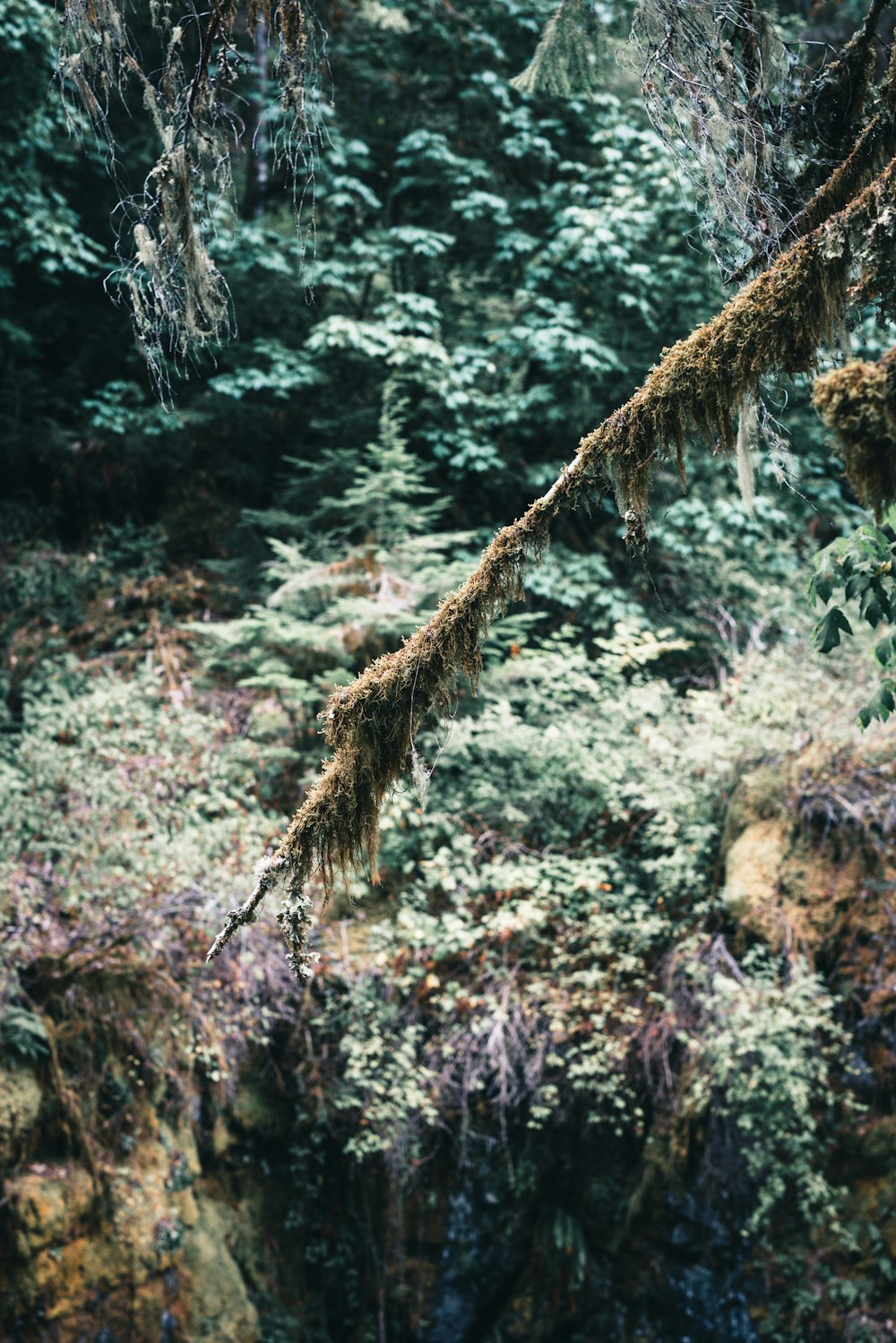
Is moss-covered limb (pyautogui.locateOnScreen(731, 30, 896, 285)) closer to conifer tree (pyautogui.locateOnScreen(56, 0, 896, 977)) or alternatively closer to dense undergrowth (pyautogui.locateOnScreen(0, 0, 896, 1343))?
conifer tree (pyautogui.locateOnScreen(56, 0, 896, 977))

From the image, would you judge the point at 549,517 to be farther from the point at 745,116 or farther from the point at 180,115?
the point at 180,115

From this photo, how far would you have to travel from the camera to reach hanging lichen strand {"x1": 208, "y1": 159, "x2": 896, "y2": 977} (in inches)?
94.9

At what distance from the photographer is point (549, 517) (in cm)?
259

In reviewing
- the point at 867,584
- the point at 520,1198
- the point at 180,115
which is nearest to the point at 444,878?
the point at 520,1198

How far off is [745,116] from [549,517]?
5.59 feet

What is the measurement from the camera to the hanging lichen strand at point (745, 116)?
3.03 meters

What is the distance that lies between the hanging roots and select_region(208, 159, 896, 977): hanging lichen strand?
496 mm

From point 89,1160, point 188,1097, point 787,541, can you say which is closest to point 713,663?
point 787,541

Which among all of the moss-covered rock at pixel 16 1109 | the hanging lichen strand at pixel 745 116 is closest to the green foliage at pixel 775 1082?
the moss-covered rock at pixel 16 1109

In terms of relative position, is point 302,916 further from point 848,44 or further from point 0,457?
point 0,457

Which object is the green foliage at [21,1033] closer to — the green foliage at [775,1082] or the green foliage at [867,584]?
the green foliage at [775,1082]

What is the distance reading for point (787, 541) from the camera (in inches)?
416

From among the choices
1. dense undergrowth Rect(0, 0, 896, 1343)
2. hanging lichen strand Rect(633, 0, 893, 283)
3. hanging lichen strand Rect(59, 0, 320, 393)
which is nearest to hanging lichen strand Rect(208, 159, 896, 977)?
hanging lichen strand Rect(633, 0, 893, 283)

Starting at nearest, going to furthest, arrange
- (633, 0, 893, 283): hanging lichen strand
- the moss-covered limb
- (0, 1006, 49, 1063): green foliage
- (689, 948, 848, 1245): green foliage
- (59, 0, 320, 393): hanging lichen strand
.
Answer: the moss-covered limb < (633, 0, 893, 283): hanging lichen strand < (59, 0, 320, 393): hanging lichen strand < (0, 1006, 49, 1063): green foliage < (689, 948, 848, 1245): green foliage
